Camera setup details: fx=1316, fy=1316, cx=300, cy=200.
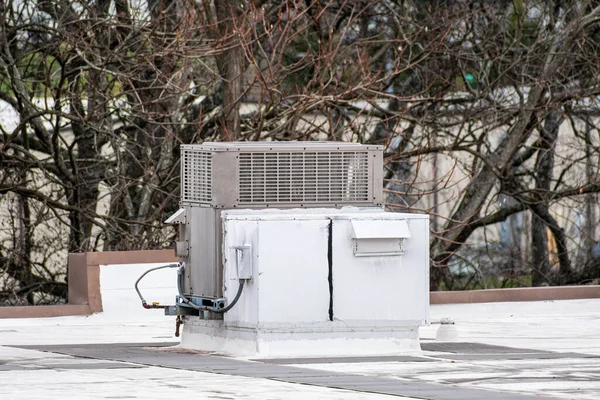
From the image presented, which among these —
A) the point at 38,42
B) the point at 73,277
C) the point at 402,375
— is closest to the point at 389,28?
the point at 38,42

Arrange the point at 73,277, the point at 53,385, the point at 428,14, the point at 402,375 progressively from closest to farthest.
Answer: the point at 53,385, the point at 402,375, the point at 73,277, the point at 428,14

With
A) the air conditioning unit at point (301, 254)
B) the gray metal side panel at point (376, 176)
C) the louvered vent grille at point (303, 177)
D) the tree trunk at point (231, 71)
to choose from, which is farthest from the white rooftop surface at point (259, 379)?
the tree trunk at point (231, 71)

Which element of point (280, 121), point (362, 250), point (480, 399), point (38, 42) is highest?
point (38, 42)

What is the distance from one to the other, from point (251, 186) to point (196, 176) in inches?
24.9

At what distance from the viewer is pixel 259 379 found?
976 cm

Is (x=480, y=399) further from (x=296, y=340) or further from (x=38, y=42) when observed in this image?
(x=38, y=42)

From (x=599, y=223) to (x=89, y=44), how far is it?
11.4 meters

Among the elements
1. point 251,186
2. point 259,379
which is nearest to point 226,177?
point 251,186

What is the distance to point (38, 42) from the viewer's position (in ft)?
70.9

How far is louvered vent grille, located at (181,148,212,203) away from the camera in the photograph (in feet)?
38.9

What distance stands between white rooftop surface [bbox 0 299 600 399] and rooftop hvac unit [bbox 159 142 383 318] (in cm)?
135

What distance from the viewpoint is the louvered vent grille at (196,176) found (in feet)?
38.9

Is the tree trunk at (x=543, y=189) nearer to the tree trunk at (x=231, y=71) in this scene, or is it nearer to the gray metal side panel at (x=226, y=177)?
the tree trunk at (x=231, y=71)

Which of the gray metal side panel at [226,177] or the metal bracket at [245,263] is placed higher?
the gray metal side panel at [226,177]
